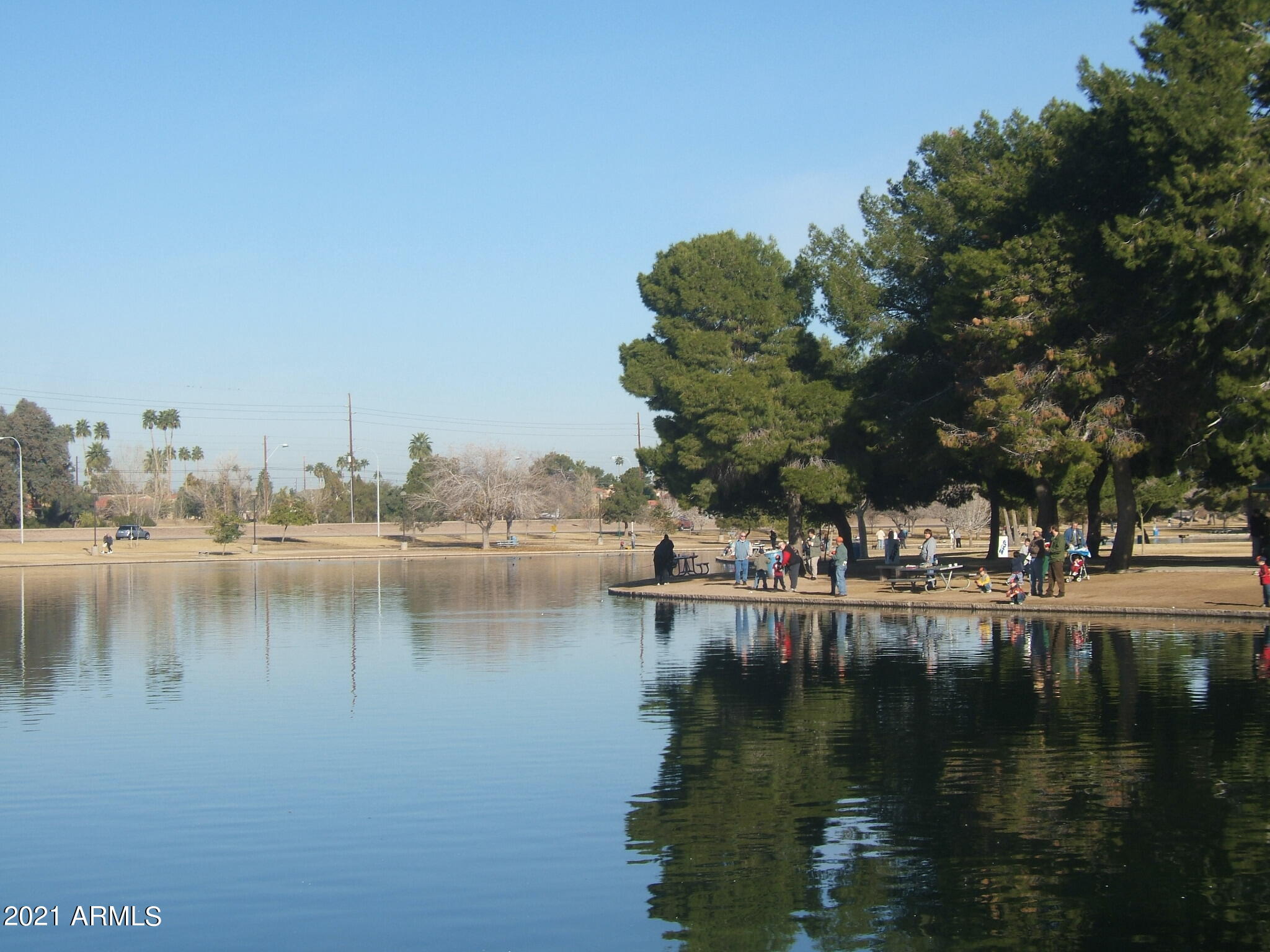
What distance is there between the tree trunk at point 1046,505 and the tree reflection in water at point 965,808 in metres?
20.1

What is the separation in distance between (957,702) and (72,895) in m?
10.4

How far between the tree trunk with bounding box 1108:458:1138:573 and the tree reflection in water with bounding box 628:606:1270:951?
1771 cm

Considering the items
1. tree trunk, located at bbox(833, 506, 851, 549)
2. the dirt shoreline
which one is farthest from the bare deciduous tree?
tree trunk, located at bbox(833, 506, 851, 549)

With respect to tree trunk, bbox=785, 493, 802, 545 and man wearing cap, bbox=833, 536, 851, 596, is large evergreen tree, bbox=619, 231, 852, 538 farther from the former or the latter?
man wearing cap, bbox=833, 536, 851, 596

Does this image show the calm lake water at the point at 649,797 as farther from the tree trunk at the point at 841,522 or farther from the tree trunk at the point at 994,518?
the tree trunk at the point at 841,522

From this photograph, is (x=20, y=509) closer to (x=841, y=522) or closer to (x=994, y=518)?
(x=841, y=522)

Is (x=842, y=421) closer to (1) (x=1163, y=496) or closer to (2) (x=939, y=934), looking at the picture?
(1) (x=1163, y=496)

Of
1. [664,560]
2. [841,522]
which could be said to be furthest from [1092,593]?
[841,522]

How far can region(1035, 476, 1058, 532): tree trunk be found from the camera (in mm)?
38531

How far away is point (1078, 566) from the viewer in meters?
34.2

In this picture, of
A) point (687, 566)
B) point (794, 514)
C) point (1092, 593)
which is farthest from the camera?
point (687, 566)

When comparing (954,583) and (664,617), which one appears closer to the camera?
(664,617)

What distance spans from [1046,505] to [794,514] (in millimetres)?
11826

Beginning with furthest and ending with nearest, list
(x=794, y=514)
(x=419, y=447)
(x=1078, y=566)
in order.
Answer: (x=419, y=447) → (x=794, y=514) → (x=1078, y=566)
